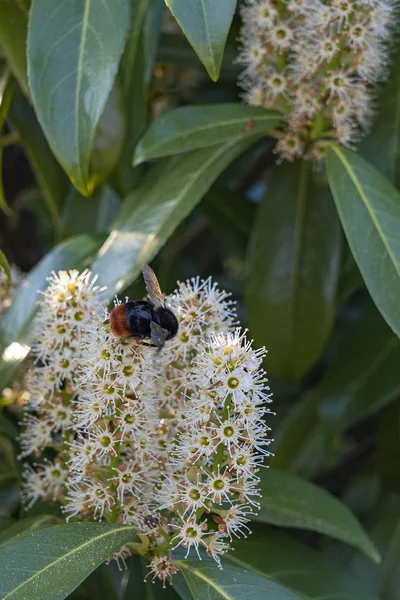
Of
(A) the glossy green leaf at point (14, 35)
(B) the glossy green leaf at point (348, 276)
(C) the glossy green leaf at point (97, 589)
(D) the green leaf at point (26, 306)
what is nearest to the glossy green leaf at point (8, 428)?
(D) the green leaf at point (26, 306)

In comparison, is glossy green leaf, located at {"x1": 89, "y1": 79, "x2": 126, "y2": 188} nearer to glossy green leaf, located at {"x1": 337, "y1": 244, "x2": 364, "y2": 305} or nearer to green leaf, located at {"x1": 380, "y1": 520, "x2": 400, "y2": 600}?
glossy green leaf, located at {"x1": 337, "y1": 244, "x2": 364, "y2": 305}

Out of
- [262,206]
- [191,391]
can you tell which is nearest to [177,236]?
[262,206]

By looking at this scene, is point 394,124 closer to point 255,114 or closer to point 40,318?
point 255,114

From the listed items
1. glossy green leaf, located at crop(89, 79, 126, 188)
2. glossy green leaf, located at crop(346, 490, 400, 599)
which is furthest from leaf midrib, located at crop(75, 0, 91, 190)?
glossy green leaf, located at crop(346, 490, 400, 599)

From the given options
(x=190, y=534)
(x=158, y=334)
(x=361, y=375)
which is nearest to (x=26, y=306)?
(x=158, y=334)

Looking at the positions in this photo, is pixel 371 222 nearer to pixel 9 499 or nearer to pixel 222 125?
pixel 222 125

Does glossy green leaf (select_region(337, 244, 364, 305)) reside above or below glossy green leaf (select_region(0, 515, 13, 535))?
above
